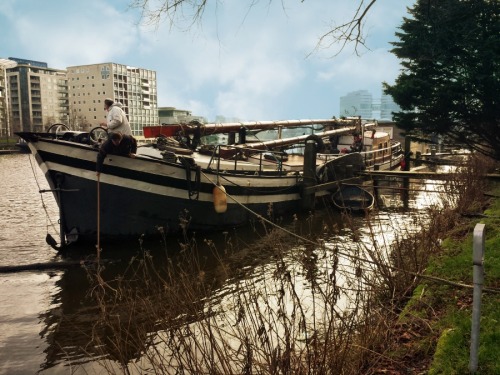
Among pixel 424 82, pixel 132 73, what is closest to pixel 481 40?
pixel 424 82

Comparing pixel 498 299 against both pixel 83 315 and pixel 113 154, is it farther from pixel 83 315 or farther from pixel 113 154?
pixel 113 154

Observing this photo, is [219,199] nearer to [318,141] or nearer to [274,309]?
[274,309]

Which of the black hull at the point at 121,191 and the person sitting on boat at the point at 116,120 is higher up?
the person sitting on boat at the point at 116,120

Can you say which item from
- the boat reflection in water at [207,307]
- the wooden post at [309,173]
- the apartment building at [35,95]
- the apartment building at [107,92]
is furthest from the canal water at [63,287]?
the apartment building at [35,95]

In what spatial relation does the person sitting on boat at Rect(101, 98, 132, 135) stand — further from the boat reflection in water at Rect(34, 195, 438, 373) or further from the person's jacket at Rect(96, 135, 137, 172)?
Answer: the boat reflection in water at Rect(34, 195, 438, 373)

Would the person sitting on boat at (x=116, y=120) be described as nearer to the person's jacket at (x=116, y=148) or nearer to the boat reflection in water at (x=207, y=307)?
the person's jacket at (x=116, y=148)

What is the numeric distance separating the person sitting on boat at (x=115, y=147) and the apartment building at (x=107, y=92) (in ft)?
384

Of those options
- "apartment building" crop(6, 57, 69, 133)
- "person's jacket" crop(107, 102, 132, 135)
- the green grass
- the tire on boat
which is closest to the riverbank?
the green grass

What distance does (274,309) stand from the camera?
6.07m

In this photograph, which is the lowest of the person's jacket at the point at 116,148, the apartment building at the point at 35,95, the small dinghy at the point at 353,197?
the small dinghy at the point at 353,197

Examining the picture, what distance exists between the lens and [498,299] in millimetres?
4113

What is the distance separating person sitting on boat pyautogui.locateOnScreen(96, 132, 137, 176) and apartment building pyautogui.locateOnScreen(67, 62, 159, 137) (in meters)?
117

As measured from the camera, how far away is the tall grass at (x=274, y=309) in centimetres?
298

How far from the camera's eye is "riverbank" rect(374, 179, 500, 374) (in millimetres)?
3238
